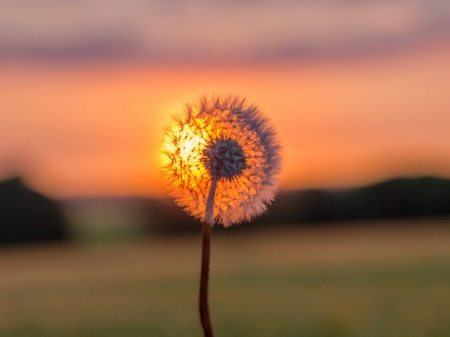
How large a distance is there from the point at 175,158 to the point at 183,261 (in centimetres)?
105

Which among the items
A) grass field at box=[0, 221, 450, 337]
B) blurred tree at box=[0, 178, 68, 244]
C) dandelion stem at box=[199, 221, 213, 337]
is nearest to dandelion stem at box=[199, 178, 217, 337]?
dandelion stem at box=[199, 221, 213, 337]

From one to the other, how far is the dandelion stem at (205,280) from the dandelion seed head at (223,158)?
85 mm

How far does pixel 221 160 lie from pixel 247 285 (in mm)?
1155

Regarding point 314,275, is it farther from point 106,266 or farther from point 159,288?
point 106,266

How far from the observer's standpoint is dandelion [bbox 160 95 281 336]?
1603mm

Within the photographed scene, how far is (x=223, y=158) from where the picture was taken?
1.59m

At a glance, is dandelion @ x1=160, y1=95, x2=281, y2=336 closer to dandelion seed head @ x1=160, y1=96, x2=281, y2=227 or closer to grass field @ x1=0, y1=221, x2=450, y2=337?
dandelion seed head @ x1=160, y1=96, x2=281, y2=227

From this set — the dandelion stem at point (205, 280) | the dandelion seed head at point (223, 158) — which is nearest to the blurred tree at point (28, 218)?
the dandelion seed head at point (223, 158)

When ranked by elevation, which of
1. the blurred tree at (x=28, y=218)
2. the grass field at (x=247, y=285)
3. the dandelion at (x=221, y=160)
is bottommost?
the grass field at (x=247, y=285)

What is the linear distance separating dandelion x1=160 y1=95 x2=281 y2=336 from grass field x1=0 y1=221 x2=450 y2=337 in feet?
2.72

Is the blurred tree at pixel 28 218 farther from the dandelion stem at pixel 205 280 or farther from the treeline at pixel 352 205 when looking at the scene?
the dandelion stem at pixel 205 280

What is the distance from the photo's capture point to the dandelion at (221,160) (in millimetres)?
1603

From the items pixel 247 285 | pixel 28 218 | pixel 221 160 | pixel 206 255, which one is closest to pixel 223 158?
pixel 221 160

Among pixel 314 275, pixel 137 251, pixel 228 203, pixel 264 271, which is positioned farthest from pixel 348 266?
pixel 228 203
